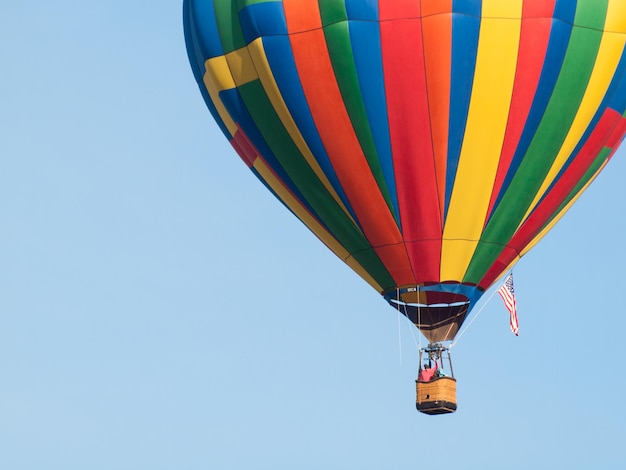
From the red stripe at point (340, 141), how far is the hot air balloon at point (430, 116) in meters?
0.02

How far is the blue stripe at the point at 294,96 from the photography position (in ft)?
106

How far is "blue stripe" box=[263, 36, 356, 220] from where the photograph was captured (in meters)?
32.4

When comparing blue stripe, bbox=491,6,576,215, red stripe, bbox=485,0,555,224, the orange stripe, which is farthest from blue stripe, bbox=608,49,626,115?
the orange stripe

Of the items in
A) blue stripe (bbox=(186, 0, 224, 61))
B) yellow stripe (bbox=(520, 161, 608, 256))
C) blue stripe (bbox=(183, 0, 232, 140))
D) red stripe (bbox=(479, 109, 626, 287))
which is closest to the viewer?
red stripe (bbox=(479, 109, 626, 287))

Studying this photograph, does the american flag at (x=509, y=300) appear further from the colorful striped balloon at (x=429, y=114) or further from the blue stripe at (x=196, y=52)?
the blue stripe at (x=196, y=52)

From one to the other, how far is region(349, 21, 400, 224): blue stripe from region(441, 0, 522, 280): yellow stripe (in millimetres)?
903

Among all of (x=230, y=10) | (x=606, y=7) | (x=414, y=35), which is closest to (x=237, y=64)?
(x=230, y=10)

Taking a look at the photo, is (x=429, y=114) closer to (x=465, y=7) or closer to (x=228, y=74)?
(x=465, y=7)

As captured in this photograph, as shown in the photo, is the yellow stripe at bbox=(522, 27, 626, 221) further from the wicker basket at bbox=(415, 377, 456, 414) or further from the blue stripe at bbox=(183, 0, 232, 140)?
the blue stripe at bbox=(183, 0, 232, 140)

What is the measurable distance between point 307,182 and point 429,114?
222 cm

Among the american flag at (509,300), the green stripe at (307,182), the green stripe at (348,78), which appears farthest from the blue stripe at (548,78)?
the american flag at (509,300)

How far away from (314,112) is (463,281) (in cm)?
325

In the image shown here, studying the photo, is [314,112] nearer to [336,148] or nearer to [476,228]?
[336,148]

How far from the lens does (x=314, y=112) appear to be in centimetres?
3250
